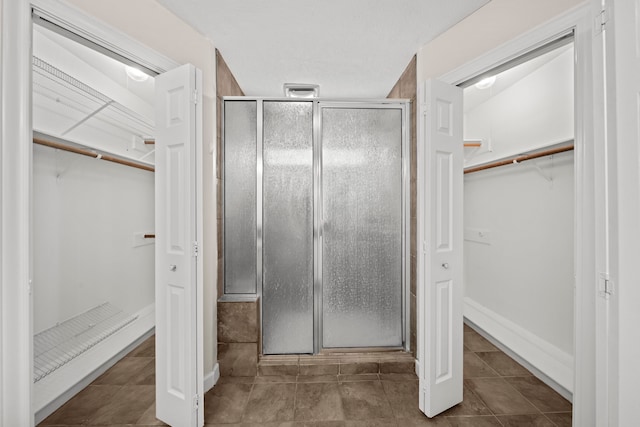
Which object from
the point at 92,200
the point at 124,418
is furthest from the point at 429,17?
the point at 124,418

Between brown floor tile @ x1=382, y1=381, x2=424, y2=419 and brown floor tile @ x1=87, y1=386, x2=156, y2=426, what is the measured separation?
1.62 metres

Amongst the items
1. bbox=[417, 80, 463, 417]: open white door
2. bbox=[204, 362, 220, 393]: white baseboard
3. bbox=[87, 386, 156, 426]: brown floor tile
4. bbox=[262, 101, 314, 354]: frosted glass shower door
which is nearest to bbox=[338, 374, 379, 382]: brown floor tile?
bbox=[262, 101, 314, 354]: frosted glass shower door

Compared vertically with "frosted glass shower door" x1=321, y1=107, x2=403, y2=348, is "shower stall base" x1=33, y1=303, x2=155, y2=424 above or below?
below

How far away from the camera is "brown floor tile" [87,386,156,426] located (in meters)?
1.65

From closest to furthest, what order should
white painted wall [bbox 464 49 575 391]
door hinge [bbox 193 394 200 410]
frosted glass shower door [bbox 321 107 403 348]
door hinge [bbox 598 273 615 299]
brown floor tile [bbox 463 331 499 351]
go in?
door hinge [bbox 598 273 615 299]
door hinge [bbox 193 394 200 410]
white painted wall [bbox 464 49 575 391]
frosted glass shower door [bbox 321 107 403 348]
brown floor tile [bbox 463 331 499 351]

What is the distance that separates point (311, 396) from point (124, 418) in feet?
3.82

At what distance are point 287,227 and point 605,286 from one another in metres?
1.80

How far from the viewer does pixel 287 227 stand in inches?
86.5

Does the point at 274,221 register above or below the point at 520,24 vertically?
below

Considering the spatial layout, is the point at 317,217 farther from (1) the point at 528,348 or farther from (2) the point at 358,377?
(1) the point at 528,348

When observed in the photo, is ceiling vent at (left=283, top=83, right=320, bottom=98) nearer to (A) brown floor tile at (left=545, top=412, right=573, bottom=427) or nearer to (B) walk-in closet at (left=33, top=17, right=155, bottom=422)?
(B) walk-in closet at (left=33, top=17, right=155, bottom=422)

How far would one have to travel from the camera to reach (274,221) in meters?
2.19

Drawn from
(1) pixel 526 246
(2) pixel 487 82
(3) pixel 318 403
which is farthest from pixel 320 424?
(2) pixel 487 82

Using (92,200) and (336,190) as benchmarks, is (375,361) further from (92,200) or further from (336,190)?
(92,200)
